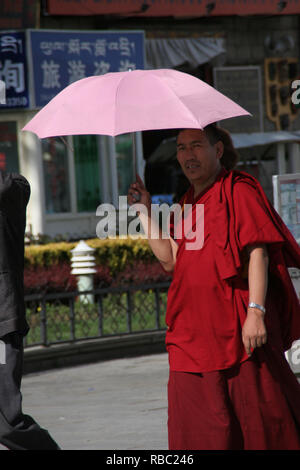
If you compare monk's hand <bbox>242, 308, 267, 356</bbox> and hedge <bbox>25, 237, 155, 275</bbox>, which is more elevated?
monk's hand <bbox>242, 308, 267, 356</bbox>

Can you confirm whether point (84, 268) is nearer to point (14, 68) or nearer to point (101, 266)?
point (101, 266)

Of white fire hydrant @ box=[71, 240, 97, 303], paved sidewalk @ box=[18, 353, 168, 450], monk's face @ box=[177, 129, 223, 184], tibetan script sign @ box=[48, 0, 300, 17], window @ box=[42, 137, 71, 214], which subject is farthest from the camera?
window @ box=[42, 137, 71, 214]

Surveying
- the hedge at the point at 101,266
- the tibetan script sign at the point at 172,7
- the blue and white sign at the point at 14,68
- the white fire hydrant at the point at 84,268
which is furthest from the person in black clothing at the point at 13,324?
the tibetan script sign at the point at 172,7

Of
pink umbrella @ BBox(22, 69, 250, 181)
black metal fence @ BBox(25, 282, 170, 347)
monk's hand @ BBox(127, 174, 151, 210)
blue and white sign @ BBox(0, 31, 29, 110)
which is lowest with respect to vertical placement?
black metal fence @ BBox(25, 282, 170, 347)

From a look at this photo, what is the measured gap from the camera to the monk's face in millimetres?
4809

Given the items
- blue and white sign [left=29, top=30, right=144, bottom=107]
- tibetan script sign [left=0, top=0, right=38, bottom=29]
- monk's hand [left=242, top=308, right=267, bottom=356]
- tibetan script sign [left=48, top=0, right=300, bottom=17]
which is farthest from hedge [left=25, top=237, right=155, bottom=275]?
monk's hand [left=242, top=308, right=267, bottom=356]

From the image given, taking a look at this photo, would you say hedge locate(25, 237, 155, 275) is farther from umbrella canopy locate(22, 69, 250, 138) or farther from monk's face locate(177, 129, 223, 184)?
monk's face locate(177, 129, 223, 184)

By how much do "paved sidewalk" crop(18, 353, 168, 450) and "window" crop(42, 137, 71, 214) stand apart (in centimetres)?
833

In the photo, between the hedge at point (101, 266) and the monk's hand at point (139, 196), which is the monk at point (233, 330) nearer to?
the monk's hand at point (139, 196)

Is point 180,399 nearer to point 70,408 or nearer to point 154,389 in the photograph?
point 70,408

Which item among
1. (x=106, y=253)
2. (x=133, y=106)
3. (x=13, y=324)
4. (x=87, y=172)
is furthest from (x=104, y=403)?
(x=87, y=172)

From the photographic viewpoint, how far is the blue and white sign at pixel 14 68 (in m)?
18.1

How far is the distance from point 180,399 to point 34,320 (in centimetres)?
685
